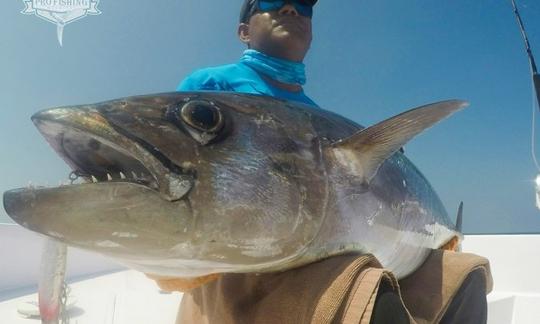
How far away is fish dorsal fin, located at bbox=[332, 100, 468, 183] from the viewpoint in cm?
127

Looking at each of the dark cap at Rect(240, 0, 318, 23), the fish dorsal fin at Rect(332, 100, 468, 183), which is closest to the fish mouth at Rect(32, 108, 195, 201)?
the fish dorsal fin at Rect(332, 100, 468, 183)

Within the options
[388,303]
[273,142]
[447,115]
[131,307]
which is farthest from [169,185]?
[131,307]

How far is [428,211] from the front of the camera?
76.1 inches

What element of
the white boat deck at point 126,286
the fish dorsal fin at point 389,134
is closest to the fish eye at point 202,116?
the fish dorsal fin at point 389,134

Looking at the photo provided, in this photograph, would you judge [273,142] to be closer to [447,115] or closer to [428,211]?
[447,115]

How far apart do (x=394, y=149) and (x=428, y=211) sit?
765 mm

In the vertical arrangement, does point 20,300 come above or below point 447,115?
below

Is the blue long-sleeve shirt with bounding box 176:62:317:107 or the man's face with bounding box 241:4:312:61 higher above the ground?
the man's face with bounding box 241:4:312:61

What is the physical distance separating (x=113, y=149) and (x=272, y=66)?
5.59 feet

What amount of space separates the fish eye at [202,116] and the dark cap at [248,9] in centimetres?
187

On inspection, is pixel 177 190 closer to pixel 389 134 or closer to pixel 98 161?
pixel 98 161

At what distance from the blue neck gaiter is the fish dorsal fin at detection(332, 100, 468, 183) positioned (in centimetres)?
138

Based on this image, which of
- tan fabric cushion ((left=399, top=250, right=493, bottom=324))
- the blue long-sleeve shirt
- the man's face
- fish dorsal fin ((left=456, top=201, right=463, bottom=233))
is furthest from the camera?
fish dorsal fin ((left=456, top=201, right=463, bottom=233))

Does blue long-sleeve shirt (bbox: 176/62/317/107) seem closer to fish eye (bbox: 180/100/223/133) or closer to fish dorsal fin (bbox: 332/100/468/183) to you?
fish dorsal fin (bbox: 332/100/468/183)
